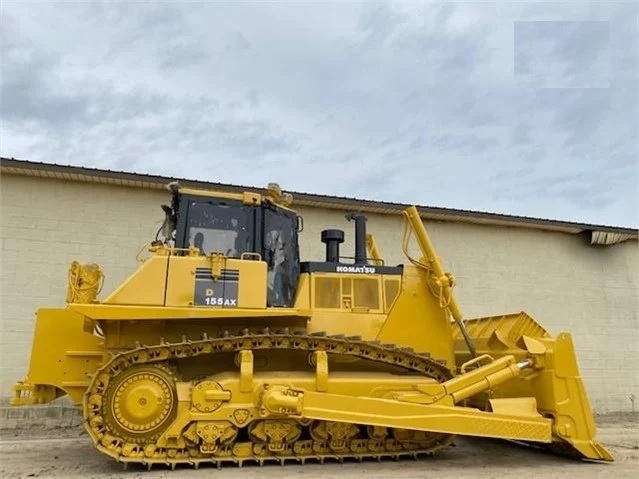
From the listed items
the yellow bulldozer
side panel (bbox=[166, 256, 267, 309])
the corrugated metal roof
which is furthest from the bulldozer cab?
the corrugated metal roof

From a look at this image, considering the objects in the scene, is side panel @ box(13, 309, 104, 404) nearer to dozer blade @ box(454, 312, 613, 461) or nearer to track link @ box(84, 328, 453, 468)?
track link @ box(84, 328, 453, 468)

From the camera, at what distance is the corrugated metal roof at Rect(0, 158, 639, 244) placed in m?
11.2

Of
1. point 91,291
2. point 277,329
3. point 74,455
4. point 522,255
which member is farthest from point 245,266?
point 522,255

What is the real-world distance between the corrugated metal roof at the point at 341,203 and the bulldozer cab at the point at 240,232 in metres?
4.86

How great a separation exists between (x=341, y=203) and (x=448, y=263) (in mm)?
3343

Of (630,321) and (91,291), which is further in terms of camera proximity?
(630,321)

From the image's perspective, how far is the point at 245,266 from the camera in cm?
661

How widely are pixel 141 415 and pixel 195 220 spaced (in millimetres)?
2492

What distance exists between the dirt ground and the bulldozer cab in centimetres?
212

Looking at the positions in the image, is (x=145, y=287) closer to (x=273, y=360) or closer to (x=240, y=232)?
(x=240, y=232)

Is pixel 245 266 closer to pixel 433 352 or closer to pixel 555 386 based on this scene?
pixel 433 352

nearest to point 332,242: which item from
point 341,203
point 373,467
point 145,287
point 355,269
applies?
point 355,269

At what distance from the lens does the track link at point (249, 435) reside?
5.92m

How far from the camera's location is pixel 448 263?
46.0ft
